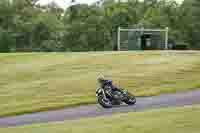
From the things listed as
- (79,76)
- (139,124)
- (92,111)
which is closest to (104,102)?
(92,111)

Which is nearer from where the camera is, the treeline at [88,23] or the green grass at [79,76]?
the green grass at [79,76]

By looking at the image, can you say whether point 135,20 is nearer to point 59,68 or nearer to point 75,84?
point 59,68

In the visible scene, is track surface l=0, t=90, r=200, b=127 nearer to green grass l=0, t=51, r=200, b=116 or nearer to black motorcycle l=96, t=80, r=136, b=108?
black motorcycle l=96, t=80, r=136, b=108

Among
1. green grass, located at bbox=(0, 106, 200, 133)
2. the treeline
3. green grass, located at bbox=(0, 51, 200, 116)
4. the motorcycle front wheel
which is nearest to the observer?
green grass, located at bbox=(0, 106, 200, 133)

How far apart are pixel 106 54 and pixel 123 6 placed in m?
20.5

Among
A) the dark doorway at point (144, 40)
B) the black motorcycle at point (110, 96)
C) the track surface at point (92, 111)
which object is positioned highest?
the dark doorway at point (144, 40)

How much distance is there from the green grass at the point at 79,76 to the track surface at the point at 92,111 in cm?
111

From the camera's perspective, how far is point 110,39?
37406mm

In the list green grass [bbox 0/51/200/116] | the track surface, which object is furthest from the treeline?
the track surface

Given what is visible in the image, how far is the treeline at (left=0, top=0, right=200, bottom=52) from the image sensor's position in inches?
1476

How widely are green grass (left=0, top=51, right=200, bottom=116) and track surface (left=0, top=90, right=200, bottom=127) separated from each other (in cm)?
111

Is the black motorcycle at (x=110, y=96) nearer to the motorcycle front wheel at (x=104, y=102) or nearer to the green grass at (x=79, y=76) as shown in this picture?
the motorcycle front wheel at (x=104, y=102)

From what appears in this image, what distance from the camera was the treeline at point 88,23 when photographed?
37500mm

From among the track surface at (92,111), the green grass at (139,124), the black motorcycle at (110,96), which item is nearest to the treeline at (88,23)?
the track surface at (92,111)
